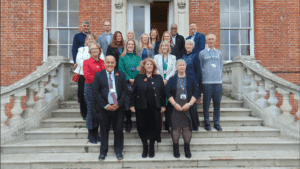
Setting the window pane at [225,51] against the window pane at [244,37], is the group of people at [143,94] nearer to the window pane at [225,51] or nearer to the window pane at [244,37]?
the window pane at [225,51]

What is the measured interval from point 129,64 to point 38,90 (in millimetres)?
2307

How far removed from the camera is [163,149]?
3.53 metres

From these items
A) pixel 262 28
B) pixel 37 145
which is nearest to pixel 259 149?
pixel 37 145

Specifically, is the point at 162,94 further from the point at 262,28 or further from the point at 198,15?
the point at 262,28

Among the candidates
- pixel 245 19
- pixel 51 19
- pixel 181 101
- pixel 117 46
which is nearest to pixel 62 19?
pixel 51 19

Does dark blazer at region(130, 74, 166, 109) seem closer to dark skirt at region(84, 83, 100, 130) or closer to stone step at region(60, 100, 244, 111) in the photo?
dark skirt at region(84, 83, 100, 130)

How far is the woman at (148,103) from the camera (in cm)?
321

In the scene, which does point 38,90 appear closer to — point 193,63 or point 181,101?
point 181,101

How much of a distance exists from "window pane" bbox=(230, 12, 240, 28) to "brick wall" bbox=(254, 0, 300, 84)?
796 millimetres

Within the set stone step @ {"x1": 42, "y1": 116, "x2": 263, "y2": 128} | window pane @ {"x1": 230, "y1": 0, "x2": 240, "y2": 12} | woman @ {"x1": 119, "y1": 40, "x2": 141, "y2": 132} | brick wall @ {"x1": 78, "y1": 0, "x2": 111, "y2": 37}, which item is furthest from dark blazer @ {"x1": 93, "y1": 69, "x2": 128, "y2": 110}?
window pane @ {"x1": 230, "y1": 0, "x2": 240, "y2": 12}

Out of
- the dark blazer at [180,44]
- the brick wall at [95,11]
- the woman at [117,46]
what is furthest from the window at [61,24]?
the dark blazer at [180,44]

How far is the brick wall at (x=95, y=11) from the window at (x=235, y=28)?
4.09m

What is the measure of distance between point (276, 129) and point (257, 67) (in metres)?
1.60

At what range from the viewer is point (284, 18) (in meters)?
6.73
